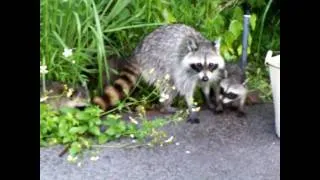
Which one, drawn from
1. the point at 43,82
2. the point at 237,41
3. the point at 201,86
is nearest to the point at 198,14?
the point at 237,41

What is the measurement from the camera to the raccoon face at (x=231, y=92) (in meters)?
4.86

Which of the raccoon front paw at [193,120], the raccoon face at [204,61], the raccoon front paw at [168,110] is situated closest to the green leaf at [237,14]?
the raccoon face at [204,61]

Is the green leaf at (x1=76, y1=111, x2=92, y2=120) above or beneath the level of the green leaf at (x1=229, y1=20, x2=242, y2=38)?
beneath

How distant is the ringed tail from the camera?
15.3 feet

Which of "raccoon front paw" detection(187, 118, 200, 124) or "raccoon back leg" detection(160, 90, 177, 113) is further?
"raccoon back leg" detection(160, 90, 177, 113)

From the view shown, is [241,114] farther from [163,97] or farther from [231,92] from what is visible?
[163,97]

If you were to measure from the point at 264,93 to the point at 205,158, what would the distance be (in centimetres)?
125

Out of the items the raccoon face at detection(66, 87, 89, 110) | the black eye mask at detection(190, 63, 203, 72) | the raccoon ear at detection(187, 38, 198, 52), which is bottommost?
the raccoon face at detection(66, 87, 89, 110)

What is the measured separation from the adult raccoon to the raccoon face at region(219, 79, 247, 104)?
0.08 metres

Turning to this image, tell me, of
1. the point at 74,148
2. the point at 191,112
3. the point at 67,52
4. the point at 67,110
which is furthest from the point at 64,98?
the point at 191,112

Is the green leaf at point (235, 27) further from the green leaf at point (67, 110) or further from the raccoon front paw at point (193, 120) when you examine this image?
the green leaf at point (67, 110)

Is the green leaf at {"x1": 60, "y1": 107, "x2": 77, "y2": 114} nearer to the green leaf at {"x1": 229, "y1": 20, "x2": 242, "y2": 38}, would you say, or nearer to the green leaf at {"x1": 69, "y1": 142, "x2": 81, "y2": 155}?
the green leaf at {"x1": 69, "y1": 142, "x2": 81, "y2": 155}

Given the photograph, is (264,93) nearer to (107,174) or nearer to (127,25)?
(127,25)

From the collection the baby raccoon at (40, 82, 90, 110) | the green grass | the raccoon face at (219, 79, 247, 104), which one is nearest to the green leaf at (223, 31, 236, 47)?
the green grass
